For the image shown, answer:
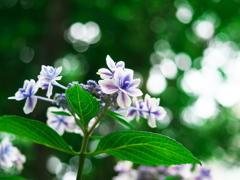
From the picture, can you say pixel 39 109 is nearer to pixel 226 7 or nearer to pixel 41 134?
pixel 41 134

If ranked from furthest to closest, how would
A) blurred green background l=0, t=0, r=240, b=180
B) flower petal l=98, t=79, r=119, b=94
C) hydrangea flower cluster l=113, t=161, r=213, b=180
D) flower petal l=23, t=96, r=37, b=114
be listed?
1. blurred green background l=0, t=0, r=240, b=180
2. hydrangea flower cluster l=113, t=161, r=213, b=180
3. flower petal l=23, t=96, r=37, b=114
4. flower petal l=98, t=79, r=119, b=94

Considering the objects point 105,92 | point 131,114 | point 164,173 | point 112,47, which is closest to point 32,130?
point 105,92

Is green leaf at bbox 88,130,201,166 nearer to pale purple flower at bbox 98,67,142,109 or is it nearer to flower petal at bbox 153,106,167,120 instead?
pale purple flower at bbox 98,67,142,109

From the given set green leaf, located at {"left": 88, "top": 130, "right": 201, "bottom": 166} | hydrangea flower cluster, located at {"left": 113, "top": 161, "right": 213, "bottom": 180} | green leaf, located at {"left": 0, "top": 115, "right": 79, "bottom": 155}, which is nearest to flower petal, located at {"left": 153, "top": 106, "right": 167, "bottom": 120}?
green leaf, located at {"left": 88, "top": 130, "right": 201, "bottom": 166}

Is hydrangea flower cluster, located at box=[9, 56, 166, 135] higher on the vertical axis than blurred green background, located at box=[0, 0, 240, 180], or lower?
lower

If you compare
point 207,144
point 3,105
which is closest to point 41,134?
point 3,105

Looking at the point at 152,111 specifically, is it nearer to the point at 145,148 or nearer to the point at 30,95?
the point at 145,148

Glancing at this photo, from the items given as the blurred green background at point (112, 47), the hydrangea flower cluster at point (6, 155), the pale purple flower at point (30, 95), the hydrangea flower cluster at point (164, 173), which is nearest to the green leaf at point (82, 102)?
the pale purple flower at point (30, 95)
